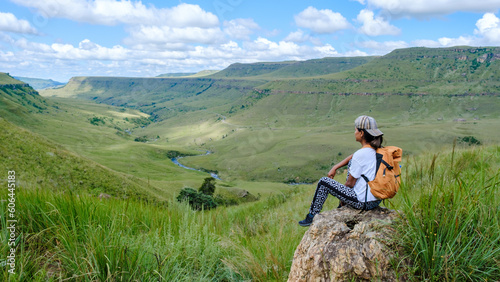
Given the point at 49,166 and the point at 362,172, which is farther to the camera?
the point at 49,166

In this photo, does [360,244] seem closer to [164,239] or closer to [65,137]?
[164,239]

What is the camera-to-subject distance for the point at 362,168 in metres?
4.31

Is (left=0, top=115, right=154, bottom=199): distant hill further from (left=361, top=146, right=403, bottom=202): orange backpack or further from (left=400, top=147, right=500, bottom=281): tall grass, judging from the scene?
(left=400, top=147, right=500, bottom=281): tall grass

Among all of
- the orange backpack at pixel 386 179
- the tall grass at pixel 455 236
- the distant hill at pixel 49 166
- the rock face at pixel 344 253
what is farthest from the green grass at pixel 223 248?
the distant hill at pixel 49 166

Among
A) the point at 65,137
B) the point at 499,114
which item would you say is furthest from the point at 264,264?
the point at 499,114

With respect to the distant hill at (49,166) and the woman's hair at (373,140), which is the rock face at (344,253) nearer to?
the woman's hair at (373,140)

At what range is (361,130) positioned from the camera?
181 inches

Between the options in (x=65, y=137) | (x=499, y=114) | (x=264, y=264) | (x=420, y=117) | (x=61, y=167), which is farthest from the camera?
(x=420, y=117)

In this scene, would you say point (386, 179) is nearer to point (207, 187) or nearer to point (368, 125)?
point (368, 125)

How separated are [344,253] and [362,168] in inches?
66.0

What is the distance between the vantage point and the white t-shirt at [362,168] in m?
4.21

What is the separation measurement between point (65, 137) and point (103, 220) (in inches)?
6657

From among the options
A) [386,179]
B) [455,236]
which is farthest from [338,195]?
[455,236]

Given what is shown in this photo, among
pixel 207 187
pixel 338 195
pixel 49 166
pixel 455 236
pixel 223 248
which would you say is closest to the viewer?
pixel 455 236
